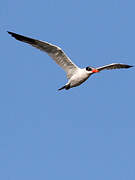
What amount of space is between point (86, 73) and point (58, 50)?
5.12ft

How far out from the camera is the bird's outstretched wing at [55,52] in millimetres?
22688

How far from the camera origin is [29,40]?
22.7m

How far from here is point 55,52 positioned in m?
23.2

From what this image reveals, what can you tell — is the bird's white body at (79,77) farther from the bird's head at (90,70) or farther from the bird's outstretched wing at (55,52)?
the bird's outstretched wing at (55,52)

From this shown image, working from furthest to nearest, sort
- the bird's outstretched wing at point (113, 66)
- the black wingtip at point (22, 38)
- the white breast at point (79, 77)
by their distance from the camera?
the bird's outstretched wing at point (113, 66) → the white breast at point (79, 77) → the black wingtip at point (22, 38)

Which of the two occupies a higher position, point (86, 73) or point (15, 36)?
point (15, 36)

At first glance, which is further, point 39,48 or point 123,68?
point 123,68

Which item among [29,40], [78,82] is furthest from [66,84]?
[29,40]

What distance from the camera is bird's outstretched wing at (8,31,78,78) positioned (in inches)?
893

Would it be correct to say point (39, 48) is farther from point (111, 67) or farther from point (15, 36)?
point (111, 67)

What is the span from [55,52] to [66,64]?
788 mm

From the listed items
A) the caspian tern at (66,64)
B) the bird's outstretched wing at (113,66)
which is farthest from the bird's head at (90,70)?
the bird's outstretched wing at (113,66)

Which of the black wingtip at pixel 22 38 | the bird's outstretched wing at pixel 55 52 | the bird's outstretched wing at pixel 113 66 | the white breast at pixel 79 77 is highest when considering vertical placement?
the black wingtip at pixel 22 38

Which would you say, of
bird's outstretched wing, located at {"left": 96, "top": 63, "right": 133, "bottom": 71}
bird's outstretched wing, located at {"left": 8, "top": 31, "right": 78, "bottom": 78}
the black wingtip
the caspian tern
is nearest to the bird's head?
the caspian tern
